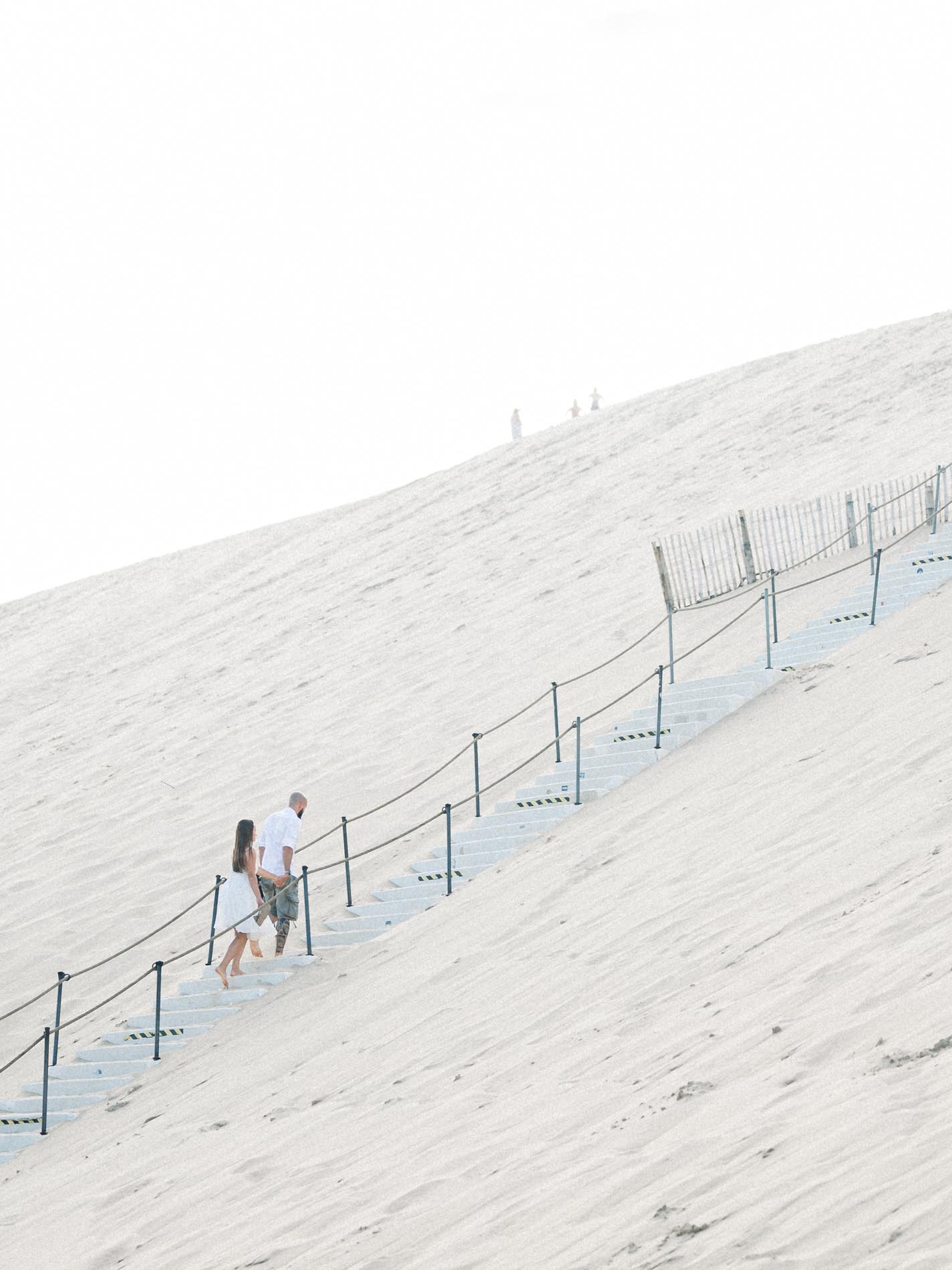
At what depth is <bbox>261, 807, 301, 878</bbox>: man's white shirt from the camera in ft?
37.4

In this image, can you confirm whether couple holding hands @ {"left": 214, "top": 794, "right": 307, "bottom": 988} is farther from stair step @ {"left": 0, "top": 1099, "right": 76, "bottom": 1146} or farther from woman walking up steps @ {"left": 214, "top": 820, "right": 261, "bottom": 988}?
stair step @ {"left": 0, "top": 1099, "right": 76, "bottom": 1146}

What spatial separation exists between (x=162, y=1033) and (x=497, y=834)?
10.3 feet

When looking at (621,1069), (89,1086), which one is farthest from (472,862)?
(621,1069)

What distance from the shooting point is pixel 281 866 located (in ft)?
37.3

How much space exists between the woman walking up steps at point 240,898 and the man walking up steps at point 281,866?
0.75ft

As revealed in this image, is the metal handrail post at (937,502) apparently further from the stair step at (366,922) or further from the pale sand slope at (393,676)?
the stair step at (366,922)

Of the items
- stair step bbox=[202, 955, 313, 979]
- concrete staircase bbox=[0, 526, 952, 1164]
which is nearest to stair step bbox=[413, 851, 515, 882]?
concrete staircase bbox=[0, 526, 952, 1164]

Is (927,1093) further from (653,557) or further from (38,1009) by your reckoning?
(653,557)

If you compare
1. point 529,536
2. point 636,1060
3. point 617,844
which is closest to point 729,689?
point 617,844

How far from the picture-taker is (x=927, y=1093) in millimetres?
4914

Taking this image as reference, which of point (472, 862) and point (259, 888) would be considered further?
point (472, 862)

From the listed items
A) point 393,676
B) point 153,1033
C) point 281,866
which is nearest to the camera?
point 153,1033

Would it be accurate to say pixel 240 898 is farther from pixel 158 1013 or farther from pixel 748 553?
pixel 748 553

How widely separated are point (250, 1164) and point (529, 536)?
21812 millimetres
